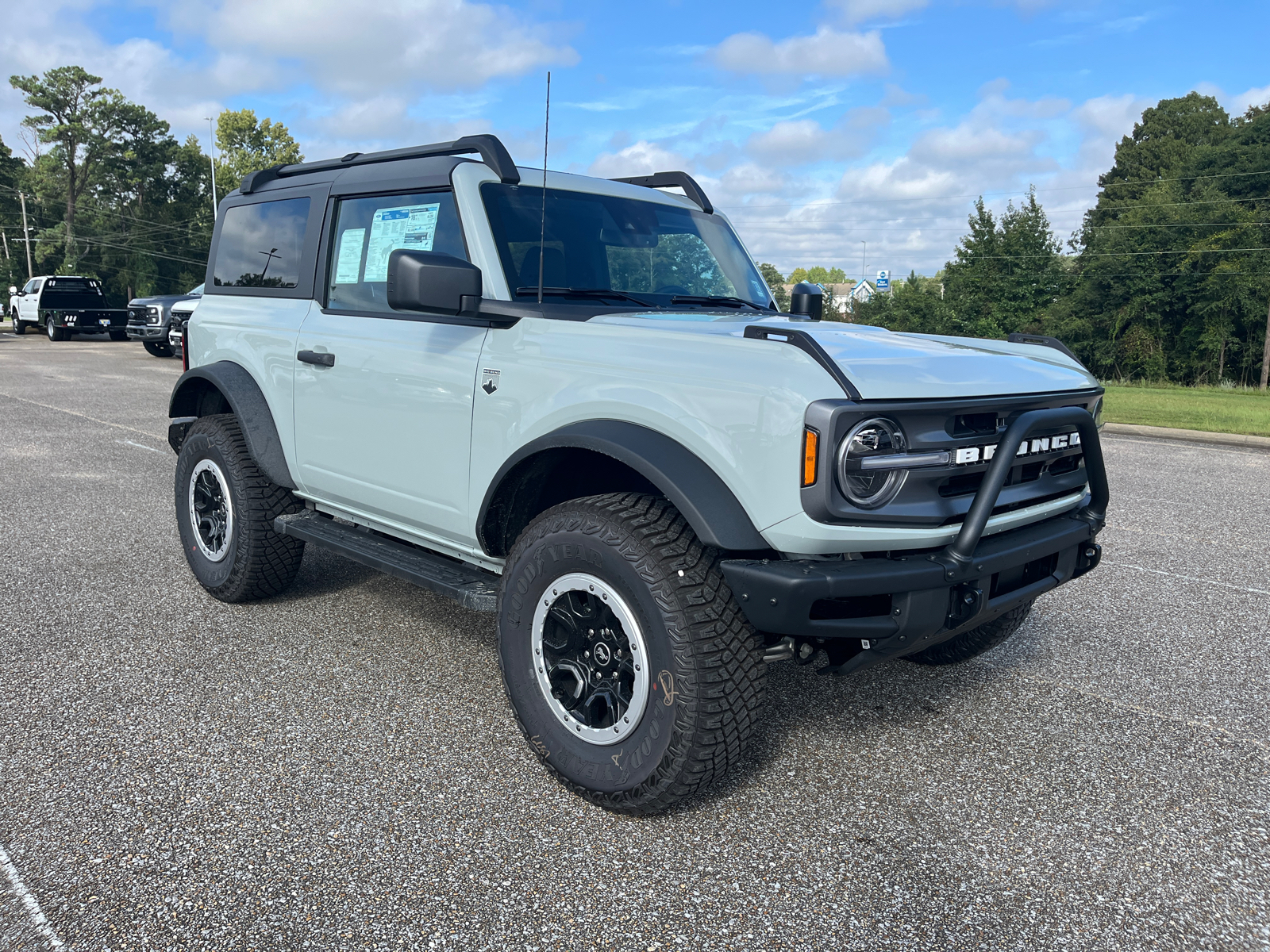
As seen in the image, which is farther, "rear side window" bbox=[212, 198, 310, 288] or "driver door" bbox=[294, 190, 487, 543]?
"rear side window" bbox=[212, 198, 310, 288]

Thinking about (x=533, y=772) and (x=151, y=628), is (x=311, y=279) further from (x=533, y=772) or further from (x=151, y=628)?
(x=533, y=772)

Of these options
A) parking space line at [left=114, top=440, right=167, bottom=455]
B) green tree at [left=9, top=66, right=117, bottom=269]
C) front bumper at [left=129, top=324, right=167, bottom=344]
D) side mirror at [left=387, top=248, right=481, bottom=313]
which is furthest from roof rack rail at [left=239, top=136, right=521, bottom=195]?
green tree at [left=9, top=66, right=117, bottom=269]

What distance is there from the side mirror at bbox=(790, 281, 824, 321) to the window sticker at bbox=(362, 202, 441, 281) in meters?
1.62

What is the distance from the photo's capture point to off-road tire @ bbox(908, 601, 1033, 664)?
3895mm

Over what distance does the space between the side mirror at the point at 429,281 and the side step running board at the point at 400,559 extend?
3.24 feet

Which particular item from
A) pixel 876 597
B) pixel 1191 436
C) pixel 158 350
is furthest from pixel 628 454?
pixel 158 350

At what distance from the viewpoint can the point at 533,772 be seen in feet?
10.3

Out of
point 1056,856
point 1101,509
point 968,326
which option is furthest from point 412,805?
point 968,326

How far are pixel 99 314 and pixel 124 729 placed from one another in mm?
30754

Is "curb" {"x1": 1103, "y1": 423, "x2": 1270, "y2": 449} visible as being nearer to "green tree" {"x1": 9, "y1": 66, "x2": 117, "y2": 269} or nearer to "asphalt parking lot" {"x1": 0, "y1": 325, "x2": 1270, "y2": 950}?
"asphalt parking lot" {"x1": 0, "y1": 325, "x2": 1270, "y2": 950}

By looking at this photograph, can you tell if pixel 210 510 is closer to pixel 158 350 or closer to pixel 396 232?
pixel 396 232

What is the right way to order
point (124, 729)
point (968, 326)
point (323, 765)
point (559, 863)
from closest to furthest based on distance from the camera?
point (559, 863)
point (323, 765)
point (124, 729)
point (968, 326)

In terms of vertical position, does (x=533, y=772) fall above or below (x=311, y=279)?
below

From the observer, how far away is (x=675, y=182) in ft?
15.6
